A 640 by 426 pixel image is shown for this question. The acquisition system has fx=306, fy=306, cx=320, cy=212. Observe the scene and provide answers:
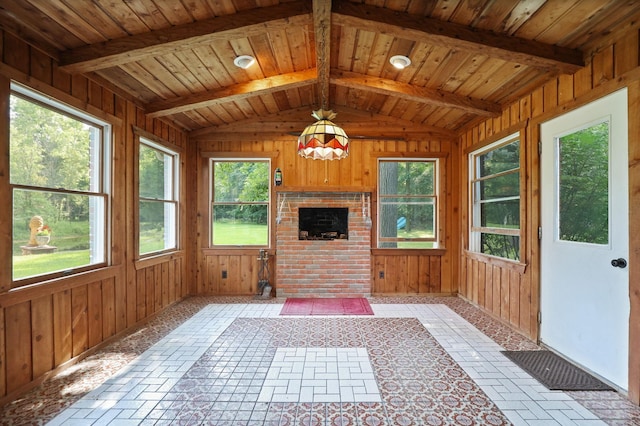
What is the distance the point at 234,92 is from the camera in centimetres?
359

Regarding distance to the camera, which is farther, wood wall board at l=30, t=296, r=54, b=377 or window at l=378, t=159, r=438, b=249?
window at l=378, t=159, r=438, b=249

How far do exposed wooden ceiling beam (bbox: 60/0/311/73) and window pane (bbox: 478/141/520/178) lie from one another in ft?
8.99

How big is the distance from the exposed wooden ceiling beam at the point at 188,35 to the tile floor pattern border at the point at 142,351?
2494 millimetres

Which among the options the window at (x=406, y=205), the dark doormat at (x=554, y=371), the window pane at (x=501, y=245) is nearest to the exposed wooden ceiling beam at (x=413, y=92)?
the window at (x=406, y=205)

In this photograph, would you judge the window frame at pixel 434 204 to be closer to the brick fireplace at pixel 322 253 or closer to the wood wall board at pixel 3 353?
the brick fireplace at pixel 322 253

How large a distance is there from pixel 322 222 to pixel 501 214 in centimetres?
250

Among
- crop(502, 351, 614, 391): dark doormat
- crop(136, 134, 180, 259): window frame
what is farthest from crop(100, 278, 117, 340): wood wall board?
crop(502, 351, 614, 391): dark doormat

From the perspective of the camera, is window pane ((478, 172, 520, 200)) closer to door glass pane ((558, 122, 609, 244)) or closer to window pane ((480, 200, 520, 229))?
window pane ((480, 200, 520, 229))

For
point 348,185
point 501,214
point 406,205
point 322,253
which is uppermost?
point 348,185

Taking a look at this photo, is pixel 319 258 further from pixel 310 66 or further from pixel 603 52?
pixel 603 52

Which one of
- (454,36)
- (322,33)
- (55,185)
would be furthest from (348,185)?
(55,185)

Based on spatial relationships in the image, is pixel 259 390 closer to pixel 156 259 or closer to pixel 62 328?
pixel 62 328

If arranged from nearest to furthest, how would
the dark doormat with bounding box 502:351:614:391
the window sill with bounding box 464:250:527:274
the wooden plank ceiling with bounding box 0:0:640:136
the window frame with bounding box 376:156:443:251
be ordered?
Result: the wooden plank ceiling with bounding box 0:0:640:136, the dark doormat with bounding box 502:351:614:391, the window sill with bounding box 464:250:527:274, the window frame with bounding box 376:156:443:251

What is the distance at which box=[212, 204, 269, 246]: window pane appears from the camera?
4.94 meters
